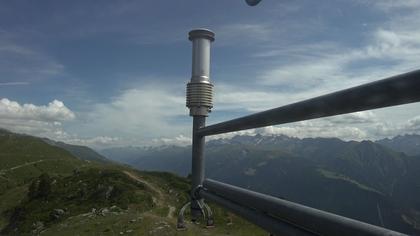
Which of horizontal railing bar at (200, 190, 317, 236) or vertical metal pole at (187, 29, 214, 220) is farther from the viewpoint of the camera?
vertical metal pole at (187, 29, 214, 220)

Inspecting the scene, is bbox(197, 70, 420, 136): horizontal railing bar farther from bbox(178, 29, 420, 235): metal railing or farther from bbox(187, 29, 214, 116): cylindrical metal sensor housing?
bbox(187, 29, 214, 116): cylindrical metal sensor housing

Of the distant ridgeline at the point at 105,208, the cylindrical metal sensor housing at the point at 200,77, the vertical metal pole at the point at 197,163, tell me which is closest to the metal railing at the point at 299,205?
the vertical metal pole at the point at 197,163

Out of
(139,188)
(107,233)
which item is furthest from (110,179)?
(107,233)

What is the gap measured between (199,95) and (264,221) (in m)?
2.10

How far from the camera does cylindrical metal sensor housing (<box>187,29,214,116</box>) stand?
4340mm

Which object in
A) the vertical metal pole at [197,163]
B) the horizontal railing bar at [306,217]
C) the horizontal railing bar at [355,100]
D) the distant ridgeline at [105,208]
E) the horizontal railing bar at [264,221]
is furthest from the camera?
the distant ridgeline at [105,208]

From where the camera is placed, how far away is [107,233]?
39000 mm

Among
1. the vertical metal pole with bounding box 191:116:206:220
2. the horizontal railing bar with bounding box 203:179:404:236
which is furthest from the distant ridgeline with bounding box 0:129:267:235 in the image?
the horizontal railing bar with bounding box 203:179:404:236

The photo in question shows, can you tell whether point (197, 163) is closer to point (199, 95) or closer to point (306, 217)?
point (199, 95)

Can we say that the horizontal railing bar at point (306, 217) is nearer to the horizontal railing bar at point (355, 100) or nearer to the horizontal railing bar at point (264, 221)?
the horizontal railing bar at point (264, 221)

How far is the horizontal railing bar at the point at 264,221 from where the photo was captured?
2.07 m

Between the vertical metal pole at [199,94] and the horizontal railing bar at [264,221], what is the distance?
0.77 meters

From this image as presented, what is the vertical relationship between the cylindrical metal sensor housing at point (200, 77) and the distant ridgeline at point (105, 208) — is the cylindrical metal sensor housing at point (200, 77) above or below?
above

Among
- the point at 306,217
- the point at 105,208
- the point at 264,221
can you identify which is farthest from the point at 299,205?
the point at 105,208
